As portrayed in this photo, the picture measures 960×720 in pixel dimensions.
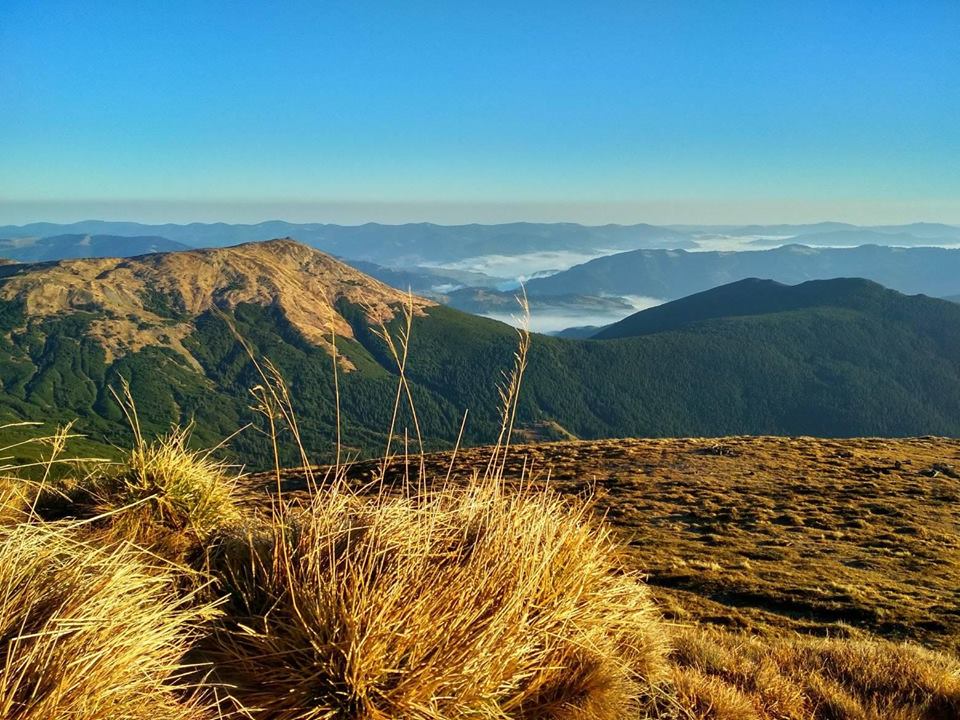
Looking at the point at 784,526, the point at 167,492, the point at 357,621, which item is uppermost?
the point at 357,621

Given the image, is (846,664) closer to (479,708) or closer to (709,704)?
(709,704)

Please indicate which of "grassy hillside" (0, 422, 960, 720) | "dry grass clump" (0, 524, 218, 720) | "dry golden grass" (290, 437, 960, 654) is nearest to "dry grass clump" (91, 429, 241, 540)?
"grassy hillside" (0, 422, 960, 720)

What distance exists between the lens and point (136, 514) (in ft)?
14.9

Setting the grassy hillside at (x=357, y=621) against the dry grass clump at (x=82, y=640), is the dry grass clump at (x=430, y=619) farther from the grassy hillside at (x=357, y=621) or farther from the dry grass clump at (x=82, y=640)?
the dry grass clump at (x=82, y=640)

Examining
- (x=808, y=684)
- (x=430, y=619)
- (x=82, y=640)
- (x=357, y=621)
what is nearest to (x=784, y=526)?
(x=808, y=684)

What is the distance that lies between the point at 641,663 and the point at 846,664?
88.9 inches

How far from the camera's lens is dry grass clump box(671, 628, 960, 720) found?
3879mm

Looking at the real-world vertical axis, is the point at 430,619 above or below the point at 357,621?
below

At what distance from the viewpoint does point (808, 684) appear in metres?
4.43

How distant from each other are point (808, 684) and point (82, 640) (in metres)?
4.58

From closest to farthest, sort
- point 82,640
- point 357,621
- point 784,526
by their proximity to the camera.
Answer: point 82,640 < point 357,621 < point 784,526

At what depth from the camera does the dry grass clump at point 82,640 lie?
2.22 metres

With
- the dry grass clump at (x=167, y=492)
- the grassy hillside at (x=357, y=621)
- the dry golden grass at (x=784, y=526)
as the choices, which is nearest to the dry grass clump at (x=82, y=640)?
the grassy hillside at (x=357, y=621)

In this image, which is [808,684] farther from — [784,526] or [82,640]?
Result: [784,526]
